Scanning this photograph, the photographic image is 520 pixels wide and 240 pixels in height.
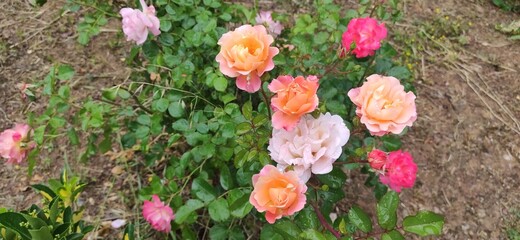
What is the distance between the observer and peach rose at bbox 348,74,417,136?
3.76 feet

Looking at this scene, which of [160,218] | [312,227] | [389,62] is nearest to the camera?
[312,227]

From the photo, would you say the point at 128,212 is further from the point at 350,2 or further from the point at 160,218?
the point at 350,2

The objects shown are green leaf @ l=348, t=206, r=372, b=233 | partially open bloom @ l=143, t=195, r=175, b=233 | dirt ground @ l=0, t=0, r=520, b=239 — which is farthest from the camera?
dirt ground @ l=0, t=0, r=520, b=239

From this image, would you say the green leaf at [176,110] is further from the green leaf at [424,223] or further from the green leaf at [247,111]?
the green leaf at [424,223]

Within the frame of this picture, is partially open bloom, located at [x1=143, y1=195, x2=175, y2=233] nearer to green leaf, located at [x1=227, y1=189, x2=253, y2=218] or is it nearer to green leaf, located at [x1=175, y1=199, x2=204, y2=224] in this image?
green leaf, located at [x1=175, y1=199, x2=204, y2=224]

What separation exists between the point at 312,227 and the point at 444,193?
977 millimetres

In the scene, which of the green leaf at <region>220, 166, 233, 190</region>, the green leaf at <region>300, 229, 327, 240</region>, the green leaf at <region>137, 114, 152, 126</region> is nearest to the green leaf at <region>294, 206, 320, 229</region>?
the green leaf at <region>300, 229, 327, 240</region>

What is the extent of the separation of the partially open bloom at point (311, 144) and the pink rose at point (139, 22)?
53 centimetres

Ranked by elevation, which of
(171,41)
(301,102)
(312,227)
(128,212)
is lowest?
(128,212)

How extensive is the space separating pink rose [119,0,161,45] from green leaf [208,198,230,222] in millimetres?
509

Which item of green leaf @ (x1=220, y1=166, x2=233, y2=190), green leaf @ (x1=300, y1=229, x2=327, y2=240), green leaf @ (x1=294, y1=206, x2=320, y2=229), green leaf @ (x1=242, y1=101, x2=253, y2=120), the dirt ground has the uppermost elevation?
green leaf @ (x1=242, y1=101, x2=253, y2=120)

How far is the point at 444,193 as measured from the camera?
203 cm

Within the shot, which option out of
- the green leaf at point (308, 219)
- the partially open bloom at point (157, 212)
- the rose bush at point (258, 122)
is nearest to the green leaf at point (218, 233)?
the rose bush at point (258, 122)

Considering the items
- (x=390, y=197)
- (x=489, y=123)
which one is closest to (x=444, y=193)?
(x=489, y=123)
